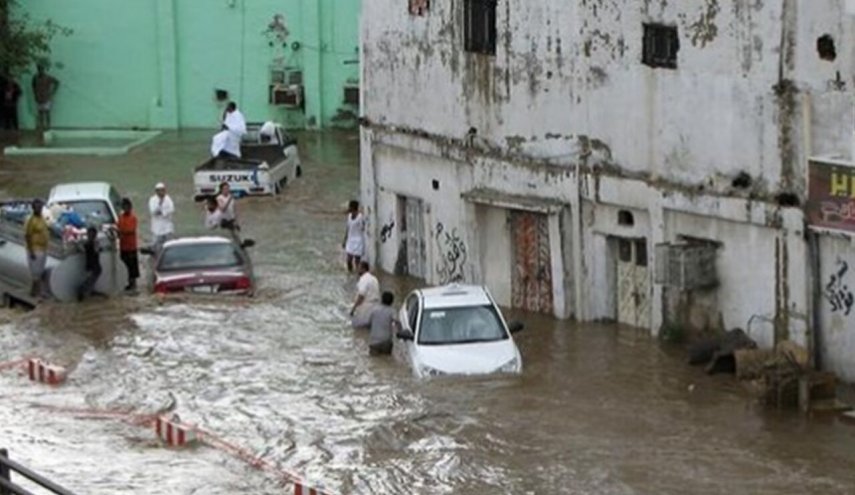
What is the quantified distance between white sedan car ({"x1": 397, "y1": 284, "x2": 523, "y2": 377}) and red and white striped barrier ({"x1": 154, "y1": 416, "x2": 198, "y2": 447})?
12.4ft

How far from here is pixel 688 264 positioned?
29031 mm

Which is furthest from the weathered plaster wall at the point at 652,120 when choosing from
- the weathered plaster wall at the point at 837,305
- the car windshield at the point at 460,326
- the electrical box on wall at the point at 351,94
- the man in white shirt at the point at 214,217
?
the electrical box on wall at the point at 351,94

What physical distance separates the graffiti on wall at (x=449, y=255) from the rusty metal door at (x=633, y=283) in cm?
339

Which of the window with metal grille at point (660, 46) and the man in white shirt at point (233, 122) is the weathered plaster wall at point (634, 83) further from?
the man in white shirt at point (233, 122)

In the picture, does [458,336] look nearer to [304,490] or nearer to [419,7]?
[304,490]

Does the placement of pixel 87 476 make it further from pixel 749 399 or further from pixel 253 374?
pixel 749 399

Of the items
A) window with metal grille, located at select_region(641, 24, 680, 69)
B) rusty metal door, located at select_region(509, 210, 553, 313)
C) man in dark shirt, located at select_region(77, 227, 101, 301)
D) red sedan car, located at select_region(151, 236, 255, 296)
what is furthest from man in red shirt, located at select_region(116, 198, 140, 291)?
window with metal grille, located at select_region(641, 24, 680, 69)

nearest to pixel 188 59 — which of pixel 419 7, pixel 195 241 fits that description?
pixel 419 7

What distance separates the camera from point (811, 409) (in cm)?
2589

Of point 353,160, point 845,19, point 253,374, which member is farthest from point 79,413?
point 353,160

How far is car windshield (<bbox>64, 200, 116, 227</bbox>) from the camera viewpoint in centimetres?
3650

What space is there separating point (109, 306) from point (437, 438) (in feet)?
30.9

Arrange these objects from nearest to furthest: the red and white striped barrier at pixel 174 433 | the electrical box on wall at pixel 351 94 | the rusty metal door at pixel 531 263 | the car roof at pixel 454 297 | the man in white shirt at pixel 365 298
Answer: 1. the red and white striped barrier at pixel 174 433
2. the car roof at pixel 454 297
3. the man in white shirt at pixel 365 298
4. the rusty metal door at pixel 531 263
5. the electrical box on wall at pixel 351 94

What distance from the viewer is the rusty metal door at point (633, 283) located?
30.7 m
